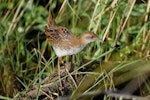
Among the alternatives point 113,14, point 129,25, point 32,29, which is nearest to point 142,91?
point 113,14

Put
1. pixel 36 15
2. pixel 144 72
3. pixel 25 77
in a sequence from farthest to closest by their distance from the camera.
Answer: pixel 36 15, pixel 25 77, pixel 144 72

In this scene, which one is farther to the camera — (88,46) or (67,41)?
(88,46)

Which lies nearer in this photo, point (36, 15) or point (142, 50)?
point (142, 50)

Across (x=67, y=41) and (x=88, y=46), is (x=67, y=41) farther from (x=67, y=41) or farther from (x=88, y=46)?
(x=88, y=46)

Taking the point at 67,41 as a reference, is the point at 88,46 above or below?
below

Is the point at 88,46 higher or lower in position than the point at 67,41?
lower

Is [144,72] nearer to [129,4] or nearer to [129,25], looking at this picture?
[129,4]

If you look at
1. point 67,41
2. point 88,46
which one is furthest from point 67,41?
point 88,46

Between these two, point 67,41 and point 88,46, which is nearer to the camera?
point 67,41
